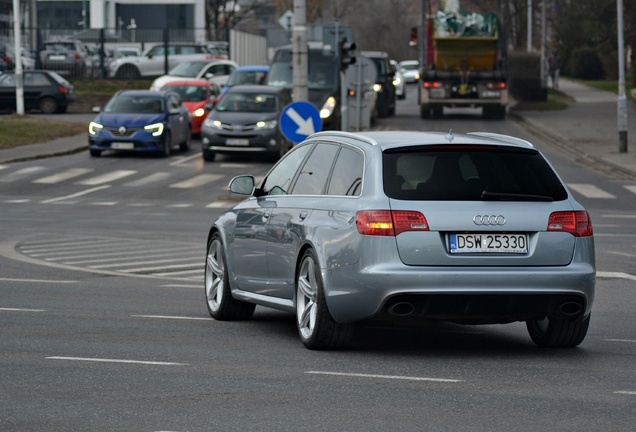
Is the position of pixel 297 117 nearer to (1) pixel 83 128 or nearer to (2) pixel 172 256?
(2) pixel 172 256

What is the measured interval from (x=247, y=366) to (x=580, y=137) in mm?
34262

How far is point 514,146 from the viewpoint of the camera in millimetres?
9602

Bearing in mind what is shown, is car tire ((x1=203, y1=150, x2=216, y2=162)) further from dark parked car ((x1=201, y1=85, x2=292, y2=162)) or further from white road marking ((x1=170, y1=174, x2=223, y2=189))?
white road marking ((x1=170, y1=174, x2=223, y2=189))

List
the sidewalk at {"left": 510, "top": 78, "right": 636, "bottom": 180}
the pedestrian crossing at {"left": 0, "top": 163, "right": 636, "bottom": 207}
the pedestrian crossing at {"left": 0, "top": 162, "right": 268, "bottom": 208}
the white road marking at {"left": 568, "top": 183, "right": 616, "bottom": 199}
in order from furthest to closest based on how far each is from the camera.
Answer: the sidewalk at {"left": 510, "top": 78, "right": 636, "bottom": 180}
the pedestrian crossing at {"left": 0, "top": 162, "right": 268, "bottom": 208}
the pedestrian crossing at {"left": 0, "top": 163, "right": 636, "bottom": 207}
the white road marking at {"left": 568, "top": 183, "right": 616, "bottom": 199}

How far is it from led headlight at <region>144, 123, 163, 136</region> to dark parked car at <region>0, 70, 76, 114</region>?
16876 millimetres

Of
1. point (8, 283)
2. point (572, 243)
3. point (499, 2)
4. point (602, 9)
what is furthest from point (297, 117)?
point (499, 2)

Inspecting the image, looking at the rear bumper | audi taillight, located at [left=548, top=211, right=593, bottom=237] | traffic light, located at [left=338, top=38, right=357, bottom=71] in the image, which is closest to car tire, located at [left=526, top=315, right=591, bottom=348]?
the rear bumper

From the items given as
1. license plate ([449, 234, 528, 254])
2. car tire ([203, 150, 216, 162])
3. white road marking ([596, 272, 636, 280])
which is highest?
license plate ([449, 234, 528, 254])

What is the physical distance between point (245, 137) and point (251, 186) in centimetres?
2398

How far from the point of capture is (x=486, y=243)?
29.9ft

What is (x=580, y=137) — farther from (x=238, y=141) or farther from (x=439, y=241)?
(x=439, y=241)

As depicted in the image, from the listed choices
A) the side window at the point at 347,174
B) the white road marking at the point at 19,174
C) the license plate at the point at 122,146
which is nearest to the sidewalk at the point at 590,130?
the license plate at the point at 122,146

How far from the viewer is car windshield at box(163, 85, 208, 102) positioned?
42.8 meters

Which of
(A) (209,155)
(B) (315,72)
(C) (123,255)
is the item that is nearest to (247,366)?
(C) (123,255)
